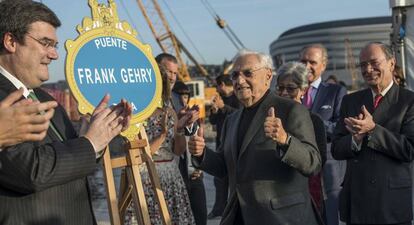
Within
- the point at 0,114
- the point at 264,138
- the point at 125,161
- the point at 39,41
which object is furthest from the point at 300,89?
the point at 0,114

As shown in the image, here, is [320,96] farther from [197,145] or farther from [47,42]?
[47,42]

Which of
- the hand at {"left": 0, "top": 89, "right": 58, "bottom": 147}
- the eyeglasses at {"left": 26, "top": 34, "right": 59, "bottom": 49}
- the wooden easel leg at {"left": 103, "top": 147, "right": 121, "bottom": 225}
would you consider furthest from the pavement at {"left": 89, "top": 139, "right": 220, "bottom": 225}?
the hand at {"left": 0, "top": 89, "right": 58, "bottom": 147}

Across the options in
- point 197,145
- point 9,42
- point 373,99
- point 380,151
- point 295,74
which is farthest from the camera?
point 295,74

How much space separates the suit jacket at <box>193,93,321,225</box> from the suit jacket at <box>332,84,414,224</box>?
1.88 feet

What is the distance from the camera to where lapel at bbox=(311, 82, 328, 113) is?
4586mm

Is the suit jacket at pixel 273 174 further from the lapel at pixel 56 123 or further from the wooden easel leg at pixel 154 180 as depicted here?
the lapel at pixel 56 123

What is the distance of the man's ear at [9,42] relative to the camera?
7.09ft

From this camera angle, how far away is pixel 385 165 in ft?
11.2

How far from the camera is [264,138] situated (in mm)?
2969

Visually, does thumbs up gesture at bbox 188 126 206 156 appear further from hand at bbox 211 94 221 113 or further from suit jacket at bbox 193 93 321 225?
hand at bbox 211 94 221 113

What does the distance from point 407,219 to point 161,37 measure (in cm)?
4309

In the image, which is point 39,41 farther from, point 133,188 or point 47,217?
point 133,188

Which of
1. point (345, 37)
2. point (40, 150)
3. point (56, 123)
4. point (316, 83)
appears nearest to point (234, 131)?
point (56, 123)

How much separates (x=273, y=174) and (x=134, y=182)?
0.98 metres
